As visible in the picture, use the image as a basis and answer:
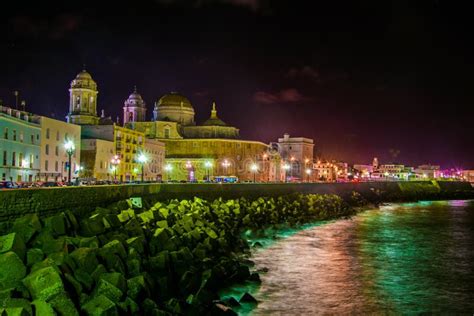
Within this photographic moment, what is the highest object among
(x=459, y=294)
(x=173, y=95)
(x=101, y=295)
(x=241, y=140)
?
(x=173, y=95)

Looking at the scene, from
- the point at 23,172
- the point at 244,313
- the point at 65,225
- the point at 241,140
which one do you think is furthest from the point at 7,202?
the point at 241,140

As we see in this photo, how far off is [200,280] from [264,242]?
1541 cm

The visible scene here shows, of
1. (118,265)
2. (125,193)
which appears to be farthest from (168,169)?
(118,265)

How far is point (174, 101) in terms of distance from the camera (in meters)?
101

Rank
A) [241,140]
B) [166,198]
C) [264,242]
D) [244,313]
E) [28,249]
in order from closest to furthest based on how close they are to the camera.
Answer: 1. [28,249]
2. [244,313]
3. [264,242]
4. [166,198]
5. [241,140]

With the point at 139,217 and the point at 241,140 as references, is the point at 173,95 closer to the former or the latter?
the point at 241,140

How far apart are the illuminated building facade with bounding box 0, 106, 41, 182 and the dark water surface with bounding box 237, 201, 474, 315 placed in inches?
984

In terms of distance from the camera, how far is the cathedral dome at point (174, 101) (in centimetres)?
10075

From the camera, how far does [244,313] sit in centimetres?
1789

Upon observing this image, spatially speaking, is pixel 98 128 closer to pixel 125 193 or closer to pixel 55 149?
pixel 55 149

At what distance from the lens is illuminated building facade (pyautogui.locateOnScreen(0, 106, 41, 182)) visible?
45.9m

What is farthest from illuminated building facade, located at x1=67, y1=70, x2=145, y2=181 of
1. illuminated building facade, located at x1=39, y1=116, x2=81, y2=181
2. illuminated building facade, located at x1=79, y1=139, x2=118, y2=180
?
illuminated building facade, located at x1=39, y1=116, x2=81, y2=181

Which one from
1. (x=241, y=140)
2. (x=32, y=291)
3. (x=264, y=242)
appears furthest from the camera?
(x=241, y=140)

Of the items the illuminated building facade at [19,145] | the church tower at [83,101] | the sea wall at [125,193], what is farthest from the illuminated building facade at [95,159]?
the sea wall at [125,193]
